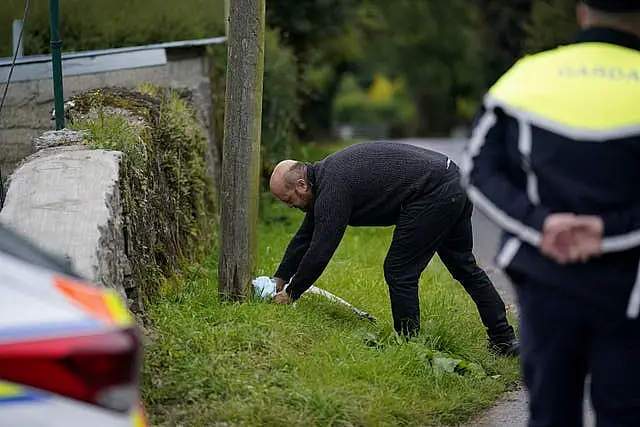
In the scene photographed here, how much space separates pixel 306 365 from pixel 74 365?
3004mm

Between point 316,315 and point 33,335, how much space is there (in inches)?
158

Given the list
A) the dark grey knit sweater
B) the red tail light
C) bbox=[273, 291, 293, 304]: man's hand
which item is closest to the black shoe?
the dark grey knit sweater

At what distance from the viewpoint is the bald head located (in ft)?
21.4

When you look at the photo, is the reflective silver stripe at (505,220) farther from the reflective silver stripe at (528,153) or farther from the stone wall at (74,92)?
the stone wall at (74,92)

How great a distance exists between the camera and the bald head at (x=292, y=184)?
6.53 meters

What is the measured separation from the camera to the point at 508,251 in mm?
3764

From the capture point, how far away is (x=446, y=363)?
6336 millimetres

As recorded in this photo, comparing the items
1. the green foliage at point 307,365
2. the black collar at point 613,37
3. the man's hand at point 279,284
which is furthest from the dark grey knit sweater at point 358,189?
the black collar at point 613,37

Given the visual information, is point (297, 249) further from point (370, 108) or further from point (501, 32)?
point (370, 108)

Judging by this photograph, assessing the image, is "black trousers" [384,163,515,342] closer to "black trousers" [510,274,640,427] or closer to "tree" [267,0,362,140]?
"black trousers" [510,274,640,427]

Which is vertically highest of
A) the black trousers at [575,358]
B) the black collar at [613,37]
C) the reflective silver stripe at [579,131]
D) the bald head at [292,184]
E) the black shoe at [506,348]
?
the black collar at [613,37]

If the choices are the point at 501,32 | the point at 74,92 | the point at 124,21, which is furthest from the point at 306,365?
the point at 501,32

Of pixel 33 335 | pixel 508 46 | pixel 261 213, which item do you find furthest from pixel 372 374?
pixel 508 46

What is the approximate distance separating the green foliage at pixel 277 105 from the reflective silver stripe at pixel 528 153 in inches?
326
